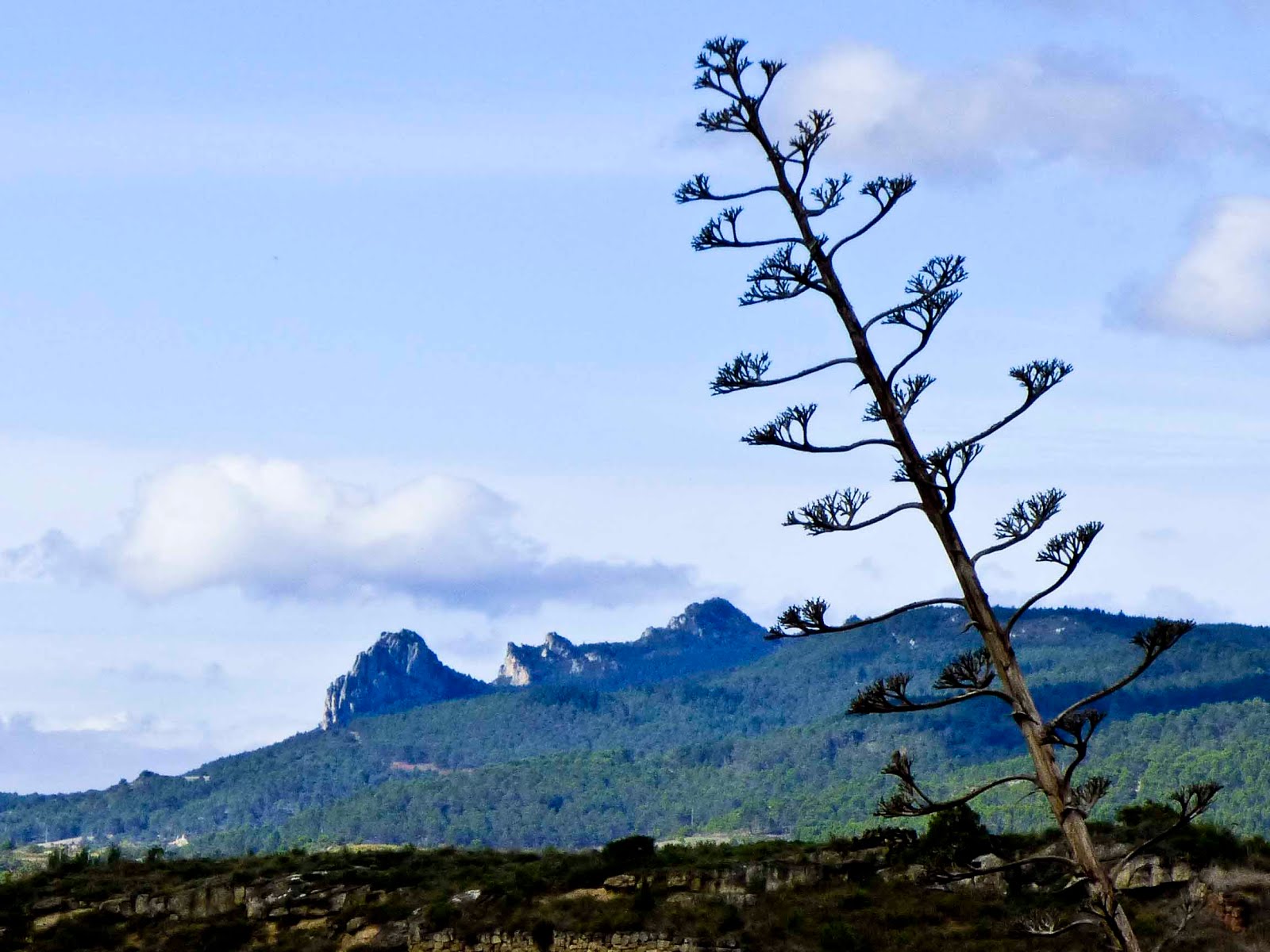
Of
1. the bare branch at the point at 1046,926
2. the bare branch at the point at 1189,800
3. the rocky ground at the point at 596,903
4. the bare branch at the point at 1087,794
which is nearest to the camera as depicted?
the bare branch at the point at 1046,926

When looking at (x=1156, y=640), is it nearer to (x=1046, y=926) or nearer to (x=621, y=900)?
(x=1046, y=926)

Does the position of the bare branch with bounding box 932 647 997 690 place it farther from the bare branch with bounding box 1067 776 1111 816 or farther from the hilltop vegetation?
the hilltop vegetation

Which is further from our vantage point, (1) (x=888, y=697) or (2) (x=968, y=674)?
(1) (x=888, y=697)

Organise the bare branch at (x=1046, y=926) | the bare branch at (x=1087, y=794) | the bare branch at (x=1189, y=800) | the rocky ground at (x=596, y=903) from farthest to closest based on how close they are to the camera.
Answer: the rocky ground at (x=596, y=903) → the bare branch at (x=1087, y=794) → the bare branch at (x=1189, y=800) → the bare branch at (x=1046, y=926)

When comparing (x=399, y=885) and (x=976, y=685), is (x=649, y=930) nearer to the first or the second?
(x=399, y=885)

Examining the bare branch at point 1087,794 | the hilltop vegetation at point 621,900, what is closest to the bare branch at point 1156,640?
the bare branch at point 1087,794

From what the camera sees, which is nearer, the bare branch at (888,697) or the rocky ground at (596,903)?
the bare branch at (888,697)

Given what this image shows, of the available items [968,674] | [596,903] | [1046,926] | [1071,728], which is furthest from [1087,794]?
[596,903]

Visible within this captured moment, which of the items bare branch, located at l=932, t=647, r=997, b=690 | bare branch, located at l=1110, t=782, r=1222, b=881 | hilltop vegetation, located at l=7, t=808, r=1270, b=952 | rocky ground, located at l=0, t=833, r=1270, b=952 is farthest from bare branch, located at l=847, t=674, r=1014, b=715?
rocky ground, located at l=0, t=833, r=1270, b=952

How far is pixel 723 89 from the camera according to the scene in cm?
1065

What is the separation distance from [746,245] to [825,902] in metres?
40.6

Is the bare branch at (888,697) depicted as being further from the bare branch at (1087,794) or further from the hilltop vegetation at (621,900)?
the hilltop vegetation at (621,900)

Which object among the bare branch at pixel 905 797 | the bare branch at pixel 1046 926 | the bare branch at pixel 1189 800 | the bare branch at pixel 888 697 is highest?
the bare branch at pixel 888 697

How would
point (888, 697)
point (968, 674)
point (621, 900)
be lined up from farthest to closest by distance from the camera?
point (621, 900)
point (888, 697)
point (968, 674)
